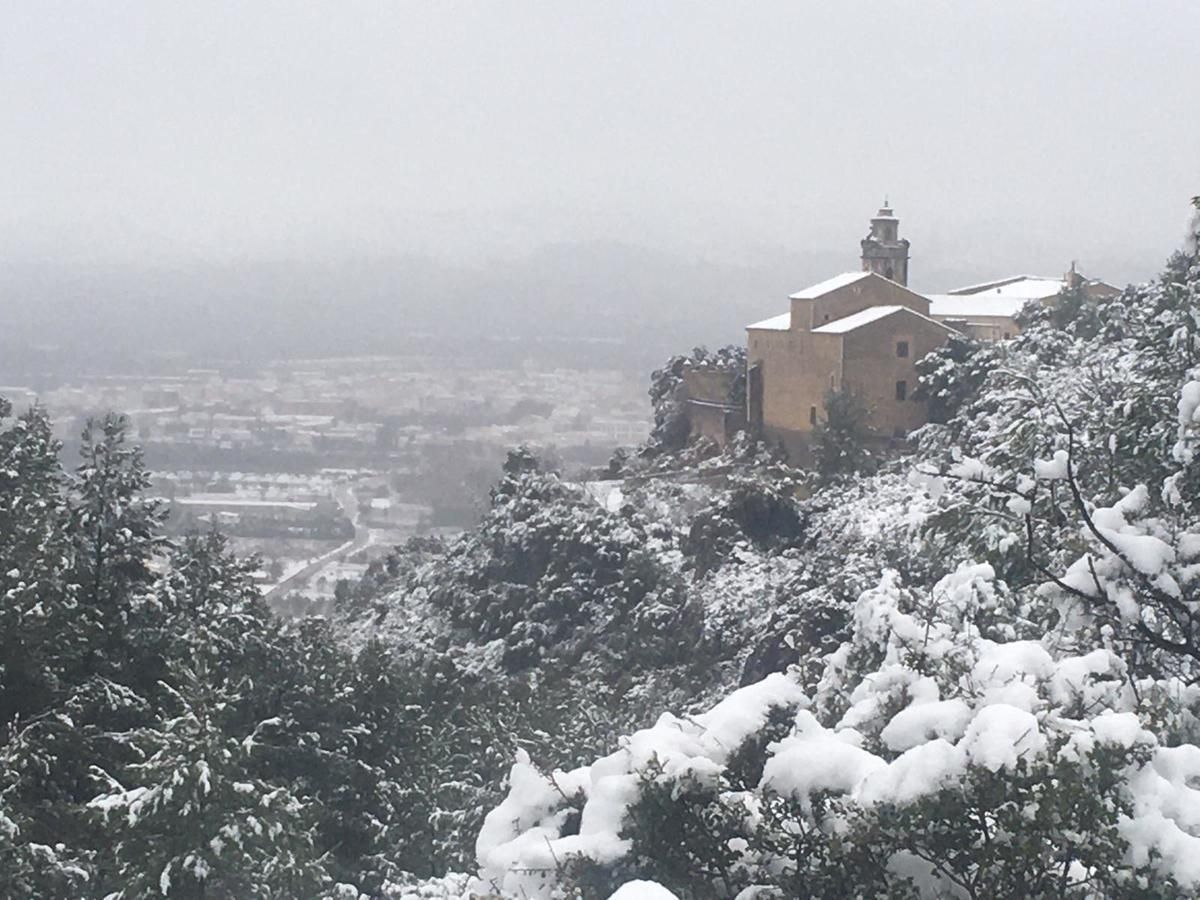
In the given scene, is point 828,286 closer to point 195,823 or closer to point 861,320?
point 861,320

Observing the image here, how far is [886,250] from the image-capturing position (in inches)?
1668

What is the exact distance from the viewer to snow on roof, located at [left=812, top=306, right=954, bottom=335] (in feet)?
113

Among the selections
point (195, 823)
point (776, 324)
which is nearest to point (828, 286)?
point (776, 324)

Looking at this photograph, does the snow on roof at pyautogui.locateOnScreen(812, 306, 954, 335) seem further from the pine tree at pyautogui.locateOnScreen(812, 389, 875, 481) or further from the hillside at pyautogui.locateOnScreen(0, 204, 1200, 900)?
the hillside at pyautogui.locateOnScreen(0, 204, 1200, 900)

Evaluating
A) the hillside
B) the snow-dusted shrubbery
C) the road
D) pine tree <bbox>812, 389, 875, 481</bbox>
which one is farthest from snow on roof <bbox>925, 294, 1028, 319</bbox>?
the snow-dusted shrubbery

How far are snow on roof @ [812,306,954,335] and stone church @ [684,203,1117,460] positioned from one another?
0.04 m

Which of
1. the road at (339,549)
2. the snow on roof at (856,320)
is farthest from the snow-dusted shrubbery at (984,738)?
the road at (339,549)

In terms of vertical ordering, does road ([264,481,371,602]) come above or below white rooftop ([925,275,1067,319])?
below

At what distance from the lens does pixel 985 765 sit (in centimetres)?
398

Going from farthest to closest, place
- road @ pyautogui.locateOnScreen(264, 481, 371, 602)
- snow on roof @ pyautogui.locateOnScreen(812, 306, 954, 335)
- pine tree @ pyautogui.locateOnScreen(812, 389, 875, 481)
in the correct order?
road @ pyautogui.locateOnScreen(264, 481, 371, 602), snow on roof @ pyautogui.locateOnScreen(812, 306, 954, 335), pine tree @ pyautogui.locateOnScreen(812, 389, 875, 481)

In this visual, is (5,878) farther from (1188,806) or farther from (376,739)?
(376,739)

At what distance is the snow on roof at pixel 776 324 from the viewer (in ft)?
122

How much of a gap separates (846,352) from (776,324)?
4.02 m

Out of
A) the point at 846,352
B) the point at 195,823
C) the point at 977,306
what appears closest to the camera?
the point at 195,823
